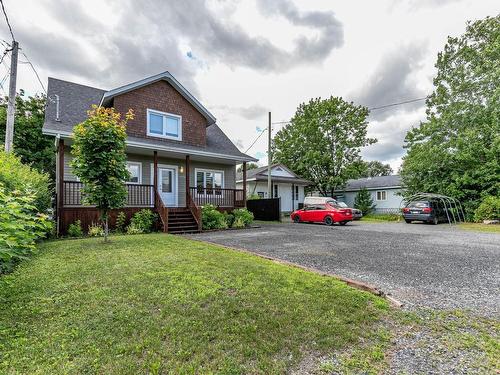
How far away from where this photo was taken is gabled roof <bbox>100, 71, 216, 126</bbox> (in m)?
12.4

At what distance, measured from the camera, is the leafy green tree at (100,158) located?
7.27m

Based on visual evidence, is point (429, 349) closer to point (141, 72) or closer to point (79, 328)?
point (79, 328)

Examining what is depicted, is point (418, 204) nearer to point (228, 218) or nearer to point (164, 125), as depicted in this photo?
point (228, 218)

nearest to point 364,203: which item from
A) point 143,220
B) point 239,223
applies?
point 239,223

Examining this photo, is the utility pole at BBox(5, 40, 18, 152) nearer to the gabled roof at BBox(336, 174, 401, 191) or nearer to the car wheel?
the car wheel

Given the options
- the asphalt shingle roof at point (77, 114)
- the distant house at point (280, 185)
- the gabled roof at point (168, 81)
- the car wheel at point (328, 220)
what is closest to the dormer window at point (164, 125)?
the asphalt shingle roof at point (77, 114)

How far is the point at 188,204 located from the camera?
13.0 metres

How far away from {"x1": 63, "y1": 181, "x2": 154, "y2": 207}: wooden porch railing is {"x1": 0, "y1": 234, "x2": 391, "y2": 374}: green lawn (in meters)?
6.53

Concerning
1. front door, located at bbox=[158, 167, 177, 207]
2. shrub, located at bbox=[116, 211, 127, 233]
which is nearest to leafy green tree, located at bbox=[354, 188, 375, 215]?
front door, located at bbox=[158, 167, 177, 207]

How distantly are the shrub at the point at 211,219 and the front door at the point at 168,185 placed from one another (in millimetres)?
2897

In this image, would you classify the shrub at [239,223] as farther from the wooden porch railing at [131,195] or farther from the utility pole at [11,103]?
the utility pole at [11,103]

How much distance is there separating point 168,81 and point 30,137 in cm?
1137

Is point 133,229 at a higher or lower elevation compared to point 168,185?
lower

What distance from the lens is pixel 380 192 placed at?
95.3ft
